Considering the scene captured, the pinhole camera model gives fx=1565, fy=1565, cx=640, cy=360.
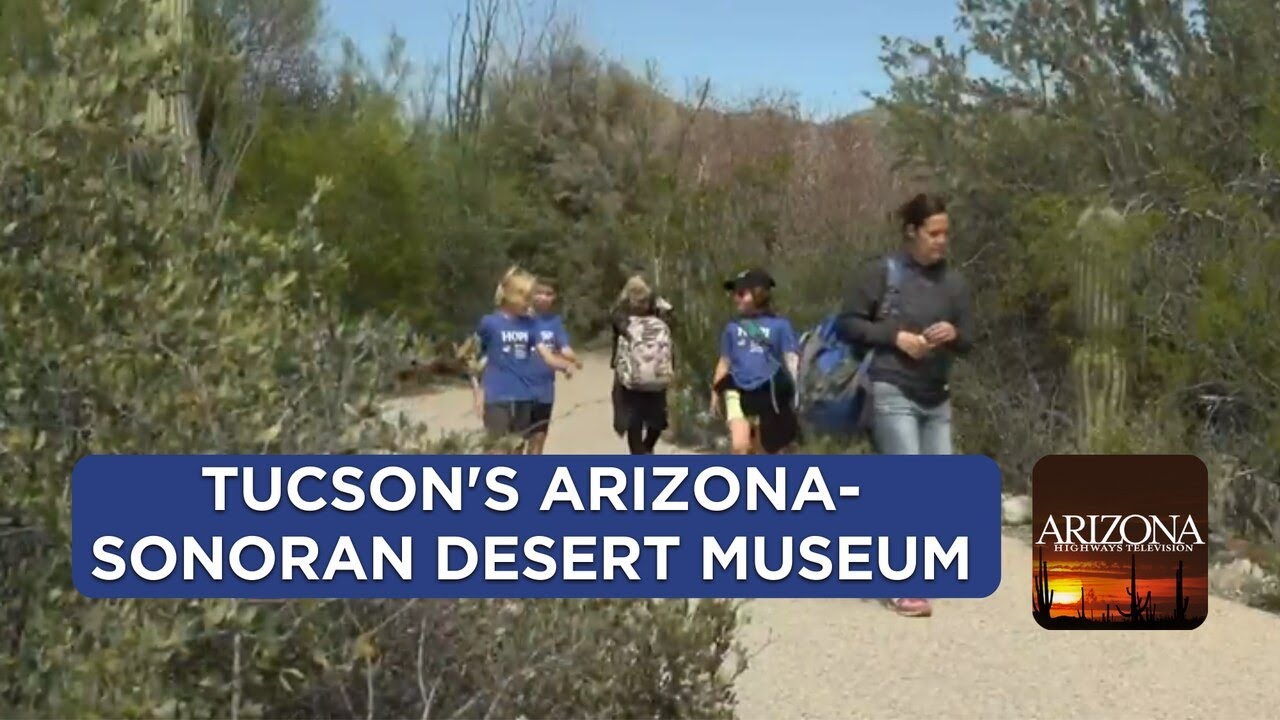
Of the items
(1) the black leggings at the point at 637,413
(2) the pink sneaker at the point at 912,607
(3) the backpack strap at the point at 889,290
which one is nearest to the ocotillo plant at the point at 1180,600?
(2) the pink sneaker at the point at 912,607

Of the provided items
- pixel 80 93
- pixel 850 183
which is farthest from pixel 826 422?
pixel 850 183

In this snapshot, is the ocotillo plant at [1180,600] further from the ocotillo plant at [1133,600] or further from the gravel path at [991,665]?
the ocotillo plant at [1133,600]

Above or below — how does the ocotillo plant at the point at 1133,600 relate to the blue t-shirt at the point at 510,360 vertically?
below

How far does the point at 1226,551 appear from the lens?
7.86 m

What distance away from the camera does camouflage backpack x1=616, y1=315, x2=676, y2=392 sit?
8.44 m

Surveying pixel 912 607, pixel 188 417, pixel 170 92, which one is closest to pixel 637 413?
pixel 912 607

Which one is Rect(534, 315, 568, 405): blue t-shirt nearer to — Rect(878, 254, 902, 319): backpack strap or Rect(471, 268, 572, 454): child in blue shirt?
Rect(471, 268, 572, 454): child in blue shirt

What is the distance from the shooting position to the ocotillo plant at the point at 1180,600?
6332mm

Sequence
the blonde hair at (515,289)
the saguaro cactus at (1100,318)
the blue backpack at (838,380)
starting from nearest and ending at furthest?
the blue backpack at (838,380), the blonde hair at (515,289), the saguaro cactus at (1100,318)

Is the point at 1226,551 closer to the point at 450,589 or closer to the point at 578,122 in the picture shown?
the point at 450,589

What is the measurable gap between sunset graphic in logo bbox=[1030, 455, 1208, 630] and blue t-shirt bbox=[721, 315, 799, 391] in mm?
1374

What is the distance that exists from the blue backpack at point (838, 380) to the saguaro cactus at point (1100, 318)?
2.99 m

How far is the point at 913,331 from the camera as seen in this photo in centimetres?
580

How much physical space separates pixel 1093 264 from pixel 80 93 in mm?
6604
